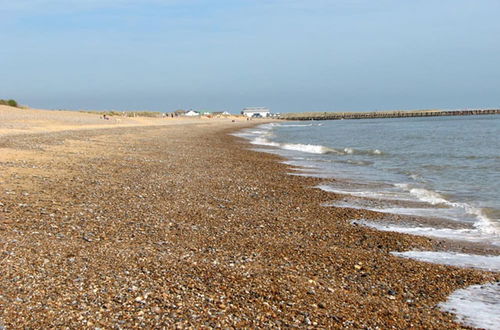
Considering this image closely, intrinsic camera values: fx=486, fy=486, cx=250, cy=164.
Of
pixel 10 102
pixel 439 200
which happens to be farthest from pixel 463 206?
pixel 10 102

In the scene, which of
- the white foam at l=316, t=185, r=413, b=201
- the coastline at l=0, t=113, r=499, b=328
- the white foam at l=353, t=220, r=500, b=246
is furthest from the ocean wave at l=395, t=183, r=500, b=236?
the coastline at l=0, t=113, r=499, b=328

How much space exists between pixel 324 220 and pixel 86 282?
590 cm

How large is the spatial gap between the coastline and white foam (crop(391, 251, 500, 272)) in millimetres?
297

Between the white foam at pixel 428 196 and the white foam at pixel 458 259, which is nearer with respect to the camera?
the white foam at pixel 458 259

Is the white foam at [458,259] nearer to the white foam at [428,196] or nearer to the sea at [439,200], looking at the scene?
the sea at [439,200]

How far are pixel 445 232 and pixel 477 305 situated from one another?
396cm

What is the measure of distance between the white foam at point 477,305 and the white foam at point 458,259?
2.61ft

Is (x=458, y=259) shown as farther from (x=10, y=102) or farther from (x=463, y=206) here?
(x=10, y=102)

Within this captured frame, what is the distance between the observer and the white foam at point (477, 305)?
5582 mm

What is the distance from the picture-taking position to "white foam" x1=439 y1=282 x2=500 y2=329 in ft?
18.3

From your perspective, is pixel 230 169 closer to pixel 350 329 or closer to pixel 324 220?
pixel 324 220

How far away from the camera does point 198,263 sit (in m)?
6.95

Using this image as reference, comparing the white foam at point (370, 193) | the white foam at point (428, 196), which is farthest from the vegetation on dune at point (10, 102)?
the white foam at point (428, 196)

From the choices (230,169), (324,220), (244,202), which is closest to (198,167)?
(230,169)
